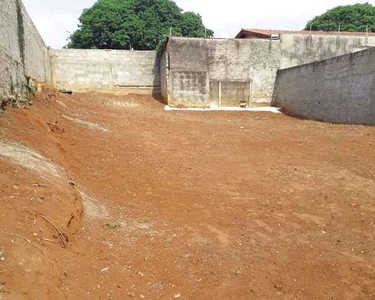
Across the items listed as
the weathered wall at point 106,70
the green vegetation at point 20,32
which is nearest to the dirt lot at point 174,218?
the green vegetation at point 20,32

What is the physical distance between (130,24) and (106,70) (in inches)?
339

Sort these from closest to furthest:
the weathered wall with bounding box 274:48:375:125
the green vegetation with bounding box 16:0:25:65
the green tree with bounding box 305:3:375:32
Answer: the green vegetation with bounding box 16:0:25:65 → the weathered wall with bounding box 274:48:375:125 → the green tree with bounding box 305:3:375:32

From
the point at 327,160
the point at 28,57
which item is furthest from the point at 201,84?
the point at 327,160

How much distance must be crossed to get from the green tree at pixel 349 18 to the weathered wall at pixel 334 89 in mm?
15892

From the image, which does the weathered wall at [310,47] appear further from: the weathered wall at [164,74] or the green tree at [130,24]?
the green tree at [130,24]

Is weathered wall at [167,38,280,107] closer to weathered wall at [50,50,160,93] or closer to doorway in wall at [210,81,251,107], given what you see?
doorway in wall at [210,81,251,107]

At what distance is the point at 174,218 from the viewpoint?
4609 millimetres

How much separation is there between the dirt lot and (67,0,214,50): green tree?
58.8 ft

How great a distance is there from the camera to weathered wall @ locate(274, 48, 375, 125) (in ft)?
35.3

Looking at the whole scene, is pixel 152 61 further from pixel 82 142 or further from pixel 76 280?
pixel 76 280

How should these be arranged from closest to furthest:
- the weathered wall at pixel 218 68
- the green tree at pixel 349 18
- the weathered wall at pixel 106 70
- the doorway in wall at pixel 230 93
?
the weathered wall at pixel 218 68, the doorway in wall at pixel 230 93, the weathered wall at pixel 106 70, the green tree at pixel 349 18

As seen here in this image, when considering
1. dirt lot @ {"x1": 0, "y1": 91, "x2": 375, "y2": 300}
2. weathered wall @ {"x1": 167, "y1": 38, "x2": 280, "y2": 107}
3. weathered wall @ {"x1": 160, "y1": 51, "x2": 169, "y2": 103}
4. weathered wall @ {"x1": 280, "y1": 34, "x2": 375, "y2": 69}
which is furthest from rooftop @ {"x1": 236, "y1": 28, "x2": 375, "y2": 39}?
dirt lot @ {"x1": 0, "y1": 91, "x2": 375, "y2": 300}

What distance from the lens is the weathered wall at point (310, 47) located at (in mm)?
16703

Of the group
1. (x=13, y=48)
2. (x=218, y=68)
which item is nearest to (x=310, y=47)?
(x=218, y=68)
